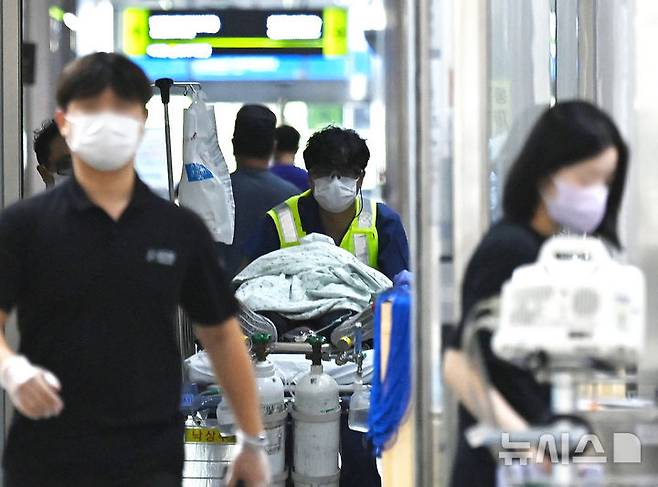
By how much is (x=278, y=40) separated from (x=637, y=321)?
599 centimetres

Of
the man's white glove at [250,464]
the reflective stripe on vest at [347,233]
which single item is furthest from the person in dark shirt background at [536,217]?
the reflective stripe on vest at [347,233]

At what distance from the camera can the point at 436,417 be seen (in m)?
2.70

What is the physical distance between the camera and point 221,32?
303 inches

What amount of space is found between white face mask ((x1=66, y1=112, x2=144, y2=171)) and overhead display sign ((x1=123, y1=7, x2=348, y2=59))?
5.16m

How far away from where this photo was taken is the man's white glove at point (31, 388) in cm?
243

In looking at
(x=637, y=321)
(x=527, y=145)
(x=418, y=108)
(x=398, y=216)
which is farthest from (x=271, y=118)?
(x=637, y=321)

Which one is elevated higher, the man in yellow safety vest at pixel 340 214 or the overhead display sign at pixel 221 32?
the overhead display sign at pixel 221 32

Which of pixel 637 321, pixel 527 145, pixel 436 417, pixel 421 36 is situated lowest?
pixel 436 417

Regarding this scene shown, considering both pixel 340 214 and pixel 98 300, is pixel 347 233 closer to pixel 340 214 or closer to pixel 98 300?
pixel 340 214

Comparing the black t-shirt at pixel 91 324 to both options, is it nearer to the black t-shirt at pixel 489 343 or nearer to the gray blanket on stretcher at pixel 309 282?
the black t-shirt at pixel 489 343

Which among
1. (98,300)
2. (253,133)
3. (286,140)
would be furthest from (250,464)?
(286,140)

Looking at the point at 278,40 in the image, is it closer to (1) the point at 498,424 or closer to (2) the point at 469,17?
(2) the point at 469,17

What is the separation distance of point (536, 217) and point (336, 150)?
8.56 feet

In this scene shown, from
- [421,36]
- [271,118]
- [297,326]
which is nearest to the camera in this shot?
[421,36]
